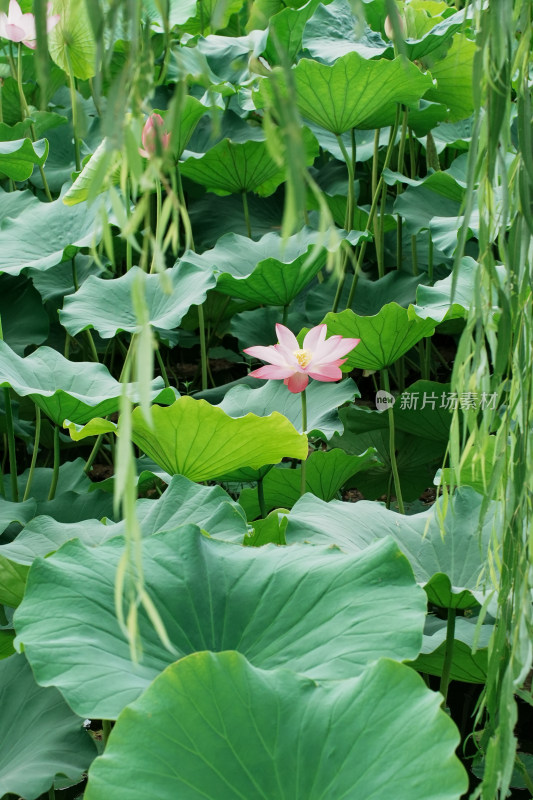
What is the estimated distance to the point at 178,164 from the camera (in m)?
1.94

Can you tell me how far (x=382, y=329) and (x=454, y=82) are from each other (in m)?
0.89

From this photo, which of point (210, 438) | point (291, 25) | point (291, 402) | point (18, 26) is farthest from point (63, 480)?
point (291, 25)

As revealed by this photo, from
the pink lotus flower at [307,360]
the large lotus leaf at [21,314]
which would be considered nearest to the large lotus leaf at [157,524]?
the pink lotus flower at [307,360]

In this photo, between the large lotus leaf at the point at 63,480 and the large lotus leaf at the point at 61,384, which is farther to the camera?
the large lotus leaf at the point at 63,480

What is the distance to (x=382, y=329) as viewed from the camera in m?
1.43

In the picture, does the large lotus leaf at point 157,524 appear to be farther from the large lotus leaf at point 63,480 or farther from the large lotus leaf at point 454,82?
the large lotus leaf at point 454,82

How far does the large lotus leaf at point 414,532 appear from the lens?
3.30 feet

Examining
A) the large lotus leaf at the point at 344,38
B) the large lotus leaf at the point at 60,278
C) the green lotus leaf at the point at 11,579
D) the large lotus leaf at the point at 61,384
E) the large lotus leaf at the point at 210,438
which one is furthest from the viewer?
the large lotus leaf at the point at 60,278

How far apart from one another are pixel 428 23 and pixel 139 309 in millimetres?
1930

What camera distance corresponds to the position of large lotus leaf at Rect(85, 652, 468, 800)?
646mm

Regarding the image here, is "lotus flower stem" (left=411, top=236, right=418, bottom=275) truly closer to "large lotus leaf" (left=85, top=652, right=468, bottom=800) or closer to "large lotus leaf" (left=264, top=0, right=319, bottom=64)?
"large lotus leaf" (left=264, top=0, right=319, bottom=64)

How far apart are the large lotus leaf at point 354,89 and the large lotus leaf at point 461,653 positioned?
0.98m

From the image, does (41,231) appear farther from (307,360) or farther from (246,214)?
(307,360)

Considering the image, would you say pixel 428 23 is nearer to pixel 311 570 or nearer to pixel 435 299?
pixel 435 299
